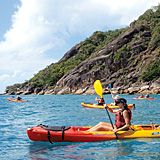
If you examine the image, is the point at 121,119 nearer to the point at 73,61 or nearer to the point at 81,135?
the point at 81,135

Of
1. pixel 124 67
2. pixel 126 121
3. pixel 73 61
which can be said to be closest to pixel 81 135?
pixel 126 121

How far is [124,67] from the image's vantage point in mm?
92688

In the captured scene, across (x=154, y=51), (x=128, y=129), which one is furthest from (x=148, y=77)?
(x=128, y=129)

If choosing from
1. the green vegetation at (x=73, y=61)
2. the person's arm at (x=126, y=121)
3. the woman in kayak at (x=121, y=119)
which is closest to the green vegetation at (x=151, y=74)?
the green vegetation at (x=73, y=61)

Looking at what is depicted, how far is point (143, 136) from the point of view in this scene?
14.9 meters

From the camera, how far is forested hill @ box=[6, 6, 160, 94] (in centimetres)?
8152

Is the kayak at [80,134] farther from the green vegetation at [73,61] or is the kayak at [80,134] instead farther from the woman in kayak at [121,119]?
the green vegetation at [73,61]

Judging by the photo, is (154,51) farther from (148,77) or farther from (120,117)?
(120,117)

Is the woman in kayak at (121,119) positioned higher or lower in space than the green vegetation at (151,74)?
lower

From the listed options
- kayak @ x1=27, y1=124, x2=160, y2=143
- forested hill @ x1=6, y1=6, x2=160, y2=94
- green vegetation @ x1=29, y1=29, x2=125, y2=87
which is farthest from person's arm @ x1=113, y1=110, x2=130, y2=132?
green vegetation @ x1=29, y1=29, x2=125, y2=87

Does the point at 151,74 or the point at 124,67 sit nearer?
the point at 151,74

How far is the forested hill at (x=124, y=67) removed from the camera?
81.5 metres

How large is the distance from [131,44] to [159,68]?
56.3 feet

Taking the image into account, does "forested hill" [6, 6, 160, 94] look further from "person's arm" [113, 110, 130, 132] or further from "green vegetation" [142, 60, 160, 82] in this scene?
"person's arm" [113, 110, 130, 132]
